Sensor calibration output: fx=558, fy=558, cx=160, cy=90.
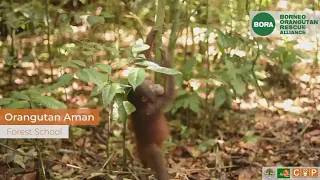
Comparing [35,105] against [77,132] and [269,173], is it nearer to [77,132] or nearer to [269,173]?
[77,132]

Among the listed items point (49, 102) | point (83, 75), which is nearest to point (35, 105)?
point (49, 102)

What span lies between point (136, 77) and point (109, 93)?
0.33 feet

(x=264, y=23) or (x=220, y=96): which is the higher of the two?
(x=264, y=23)


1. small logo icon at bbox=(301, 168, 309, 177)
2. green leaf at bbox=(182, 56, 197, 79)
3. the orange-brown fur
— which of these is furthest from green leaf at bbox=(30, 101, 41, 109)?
small logo icon at bbox=(301, 168, 309, 177)

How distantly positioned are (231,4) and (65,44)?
0.66 m

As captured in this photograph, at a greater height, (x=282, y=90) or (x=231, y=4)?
(x=231, y=4)

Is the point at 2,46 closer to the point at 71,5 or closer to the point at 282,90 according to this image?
the point at 71,5

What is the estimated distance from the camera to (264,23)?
1.96m

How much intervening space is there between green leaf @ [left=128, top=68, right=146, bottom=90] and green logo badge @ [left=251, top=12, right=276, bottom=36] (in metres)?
0.56

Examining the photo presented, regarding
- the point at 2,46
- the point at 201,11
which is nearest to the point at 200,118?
the point at 201,11

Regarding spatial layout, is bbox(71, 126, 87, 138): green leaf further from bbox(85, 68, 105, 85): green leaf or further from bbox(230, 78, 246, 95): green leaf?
bbox(230, 78, 246, 95): green leaf

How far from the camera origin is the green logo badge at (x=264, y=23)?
196 cm

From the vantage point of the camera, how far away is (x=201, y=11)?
7.17 ft

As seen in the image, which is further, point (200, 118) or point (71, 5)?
point (200, 118)
